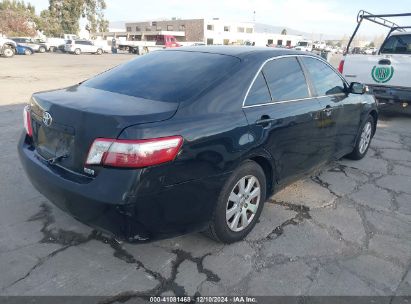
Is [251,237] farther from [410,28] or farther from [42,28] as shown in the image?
[42,28]

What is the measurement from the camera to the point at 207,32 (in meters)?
75.8

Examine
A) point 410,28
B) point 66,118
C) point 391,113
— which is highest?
point 410,28

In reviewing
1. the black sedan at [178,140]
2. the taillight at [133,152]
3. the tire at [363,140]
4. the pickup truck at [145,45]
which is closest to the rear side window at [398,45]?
the tire at [363,140]

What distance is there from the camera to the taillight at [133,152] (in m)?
2.19

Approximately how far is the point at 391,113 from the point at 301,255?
792 centimetres

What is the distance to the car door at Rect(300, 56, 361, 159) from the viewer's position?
3.90 metres

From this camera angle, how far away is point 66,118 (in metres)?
2.49

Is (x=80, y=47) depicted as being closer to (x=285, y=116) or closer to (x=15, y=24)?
(x=15, y=24)

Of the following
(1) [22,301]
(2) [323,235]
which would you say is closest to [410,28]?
(2) [323,235]

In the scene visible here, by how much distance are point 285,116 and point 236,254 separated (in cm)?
130

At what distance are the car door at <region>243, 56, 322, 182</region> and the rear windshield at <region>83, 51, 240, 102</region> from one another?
371mm

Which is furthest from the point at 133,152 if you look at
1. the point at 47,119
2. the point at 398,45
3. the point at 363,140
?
the point at 398,45

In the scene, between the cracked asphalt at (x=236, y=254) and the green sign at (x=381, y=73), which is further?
the green sign at (x=381, y=73)

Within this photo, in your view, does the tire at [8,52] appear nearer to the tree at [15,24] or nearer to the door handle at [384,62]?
the door handle at [384,62]
